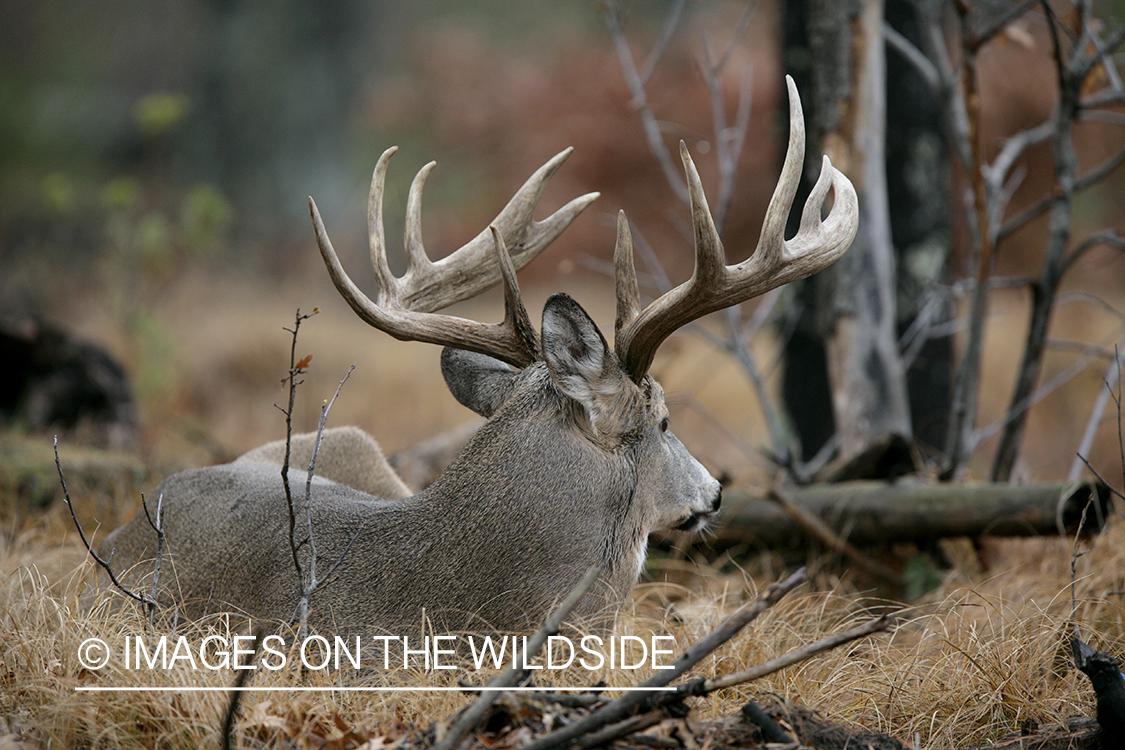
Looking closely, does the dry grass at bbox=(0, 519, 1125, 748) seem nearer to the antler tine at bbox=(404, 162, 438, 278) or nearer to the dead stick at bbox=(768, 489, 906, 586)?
the dead stick at bbox=(768, 489, 906, 586)

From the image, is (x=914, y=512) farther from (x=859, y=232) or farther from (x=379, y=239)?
(x=379, y=239)

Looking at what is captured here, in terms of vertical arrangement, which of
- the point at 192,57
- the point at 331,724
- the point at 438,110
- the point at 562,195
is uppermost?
the point at 192,57

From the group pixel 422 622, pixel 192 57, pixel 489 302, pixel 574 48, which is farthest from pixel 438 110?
pixel 422 622

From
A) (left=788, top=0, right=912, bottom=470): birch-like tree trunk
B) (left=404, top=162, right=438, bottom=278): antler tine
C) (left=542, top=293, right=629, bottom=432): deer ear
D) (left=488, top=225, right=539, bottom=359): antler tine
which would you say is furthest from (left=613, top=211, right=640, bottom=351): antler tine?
(left=788, top=0, right=912, bottom=470): birch-like tree trunk

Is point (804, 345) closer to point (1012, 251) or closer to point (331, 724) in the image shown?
point (331, 724)

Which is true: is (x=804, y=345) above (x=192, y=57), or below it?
below

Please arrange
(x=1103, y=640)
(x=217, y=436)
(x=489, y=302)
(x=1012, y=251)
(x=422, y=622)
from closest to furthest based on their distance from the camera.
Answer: (x=422, y=622) → (x=1103, y=640) → (x=217, y=436) → (x=1012, y=251) → (x=489, y=302)

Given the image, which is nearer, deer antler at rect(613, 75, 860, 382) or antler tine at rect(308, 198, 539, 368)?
deer antler at rect(613, 75, 860, 382)

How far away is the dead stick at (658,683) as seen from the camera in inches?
91.9

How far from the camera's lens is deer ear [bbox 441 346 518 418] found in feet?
11.6

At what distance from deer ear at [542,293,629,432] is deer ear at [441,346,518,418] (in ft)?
1.27

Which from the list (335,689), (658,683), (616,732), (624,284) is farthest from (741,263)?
(335,689)

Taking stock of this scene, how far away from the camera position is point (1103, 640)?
359cm

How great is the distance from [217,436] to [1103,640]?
610 centimetres
